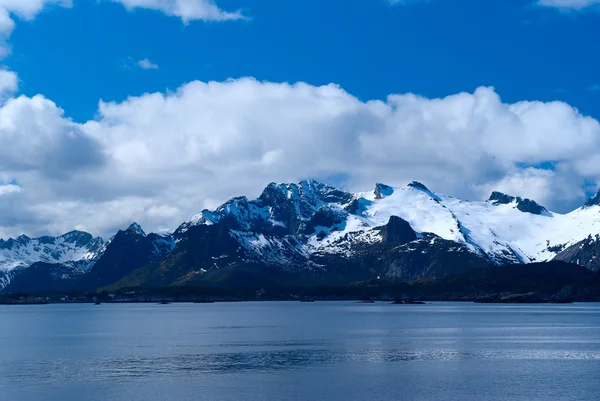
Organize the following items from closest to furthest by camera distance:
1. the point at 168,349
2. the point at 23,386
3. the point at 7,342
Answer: the point at 23,386, the point at 168,349, the point at 7,342

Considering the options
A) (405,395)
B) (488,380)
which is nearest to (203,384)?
(405,395)

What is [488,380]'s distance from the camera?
93000mm

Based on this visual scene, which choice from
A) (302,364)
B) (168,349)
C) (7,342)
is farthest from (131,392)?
(7,342)

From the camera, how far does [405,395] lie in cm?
8319

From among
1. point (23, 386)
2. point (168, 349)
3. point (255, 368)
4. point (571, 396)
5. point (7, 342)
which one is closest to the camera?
point (571, 396)

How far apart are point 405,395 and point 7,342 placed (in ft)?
346

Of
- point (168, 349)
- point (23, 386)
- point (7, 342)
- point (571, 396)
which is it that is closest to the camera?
point (571, 396)

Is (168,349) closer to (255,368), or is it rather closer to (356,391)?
(255,368)

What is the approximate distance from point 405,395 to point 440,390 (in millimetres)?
5227

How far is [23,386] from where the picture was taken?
90.5 metres

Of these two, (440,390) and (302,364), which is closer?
(440,390)

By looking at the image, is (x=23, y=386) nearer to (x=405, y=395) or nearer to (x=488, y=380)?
(x=405, y=395)

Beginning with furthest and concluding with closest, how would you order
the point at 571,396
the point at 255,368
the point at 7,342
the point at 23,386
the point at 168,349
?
the point at 7,342
the point at 168,349
the point at 255,368
the point at 23,386
the point at 571,396

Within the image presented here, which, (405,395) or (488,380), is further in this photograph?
(488,380)
